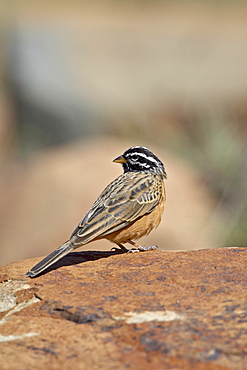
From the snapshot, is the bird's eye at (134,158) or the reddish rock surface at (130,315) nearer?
the reddish rock surface at (130,315)

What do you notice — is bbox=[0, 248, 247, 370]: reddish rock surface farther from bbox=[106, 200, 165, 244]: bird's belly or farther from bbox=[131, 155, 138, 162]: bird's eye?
bbox=[131, 155, 138, 162]: bird's eye

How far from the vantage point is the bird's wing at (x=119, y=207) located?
259 inches

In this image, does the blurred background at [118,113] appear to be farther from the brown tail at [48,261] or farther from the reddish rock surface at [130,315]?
the reddish rock surface at [130,315]

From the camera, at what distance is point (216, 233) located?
11773 millimetres

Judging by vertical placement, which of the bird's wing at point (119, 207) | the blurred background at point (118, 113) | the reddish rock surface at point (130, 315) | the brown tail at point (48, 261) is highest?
the blurred background at point (118, 113)

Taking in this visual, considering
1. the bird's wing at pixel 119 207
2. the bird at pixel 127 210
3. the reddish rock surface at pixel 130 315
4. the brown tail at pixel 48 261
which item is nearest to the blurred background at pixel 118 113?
the bird at pixel 127 210

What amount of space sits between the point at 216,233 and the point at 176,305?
762 cm

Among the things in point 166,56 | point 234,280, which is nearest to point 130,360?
point 234,280

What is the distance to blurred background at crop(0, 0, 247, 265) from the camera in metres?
11.9

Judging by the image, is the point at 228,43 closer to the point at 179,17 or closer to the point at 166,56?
the point at 166,56

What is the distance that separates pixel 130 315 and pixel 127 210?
9.71 ft

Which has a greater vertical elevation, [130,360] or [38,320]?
[38,320]

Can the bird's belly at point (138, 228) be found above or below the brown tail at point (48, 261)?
above

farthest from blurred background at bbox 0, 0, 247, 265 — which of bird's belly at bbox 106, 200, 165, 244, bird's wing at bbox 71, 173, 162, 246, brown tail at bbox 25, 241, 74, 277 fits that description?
brown tail at bbox 25, 241, 74, 277
